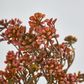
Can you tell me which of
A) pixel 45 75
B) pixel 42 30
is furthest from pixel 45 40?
pixel 45 75

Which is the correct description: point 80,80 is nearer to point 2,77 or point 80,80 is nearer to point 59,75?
point 59,75

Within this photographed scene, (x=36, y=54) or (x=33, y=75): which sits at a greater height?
(x=36, y=54)

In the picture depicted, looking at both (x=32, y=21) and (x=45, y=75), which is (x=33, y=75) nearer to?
(x=45, y=75)

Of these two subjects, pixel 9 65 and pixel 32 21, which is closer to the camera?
Result: pixel 9 65

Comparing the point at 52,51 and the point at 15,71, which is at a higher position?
the point at 52,51

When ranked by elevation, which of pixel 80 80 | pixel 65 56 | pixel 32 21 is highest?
pixel 32 21

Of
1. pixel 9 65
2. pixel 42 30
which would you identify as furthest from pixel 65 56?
pixel 9 65
